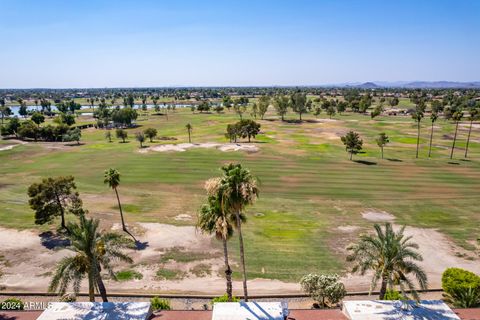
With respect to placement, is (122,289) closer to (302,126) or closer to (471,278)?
(471,278)

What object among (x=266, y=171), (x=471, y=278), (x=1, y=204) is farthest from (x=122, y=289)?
(x=266, y=171)

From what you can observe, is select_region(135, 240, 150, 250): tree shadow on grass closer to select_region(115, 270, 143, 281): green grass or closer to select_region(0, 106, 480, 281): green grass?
select_region(0, 106, 480, 281): green grass

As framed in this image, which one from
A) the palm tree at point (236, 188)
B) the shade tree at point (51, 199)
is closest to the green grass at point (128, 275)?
the shade tree at point (51, 199)

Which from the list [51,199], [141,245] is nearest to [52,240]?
[51,199]

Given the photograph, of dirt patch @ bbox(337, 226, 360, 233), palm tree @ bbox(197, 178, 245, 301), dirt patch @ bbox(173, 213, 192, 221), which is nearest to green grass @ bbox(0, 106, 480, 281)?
dirt patch @ bbox(337, 226, 360, 233)

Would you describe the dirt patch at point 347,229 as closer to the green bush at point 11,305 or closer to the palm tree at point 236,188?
the palm tree at point 236,188

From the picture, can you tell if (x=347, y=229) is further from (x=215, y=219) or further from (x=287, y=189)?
(x=215, y=219)
